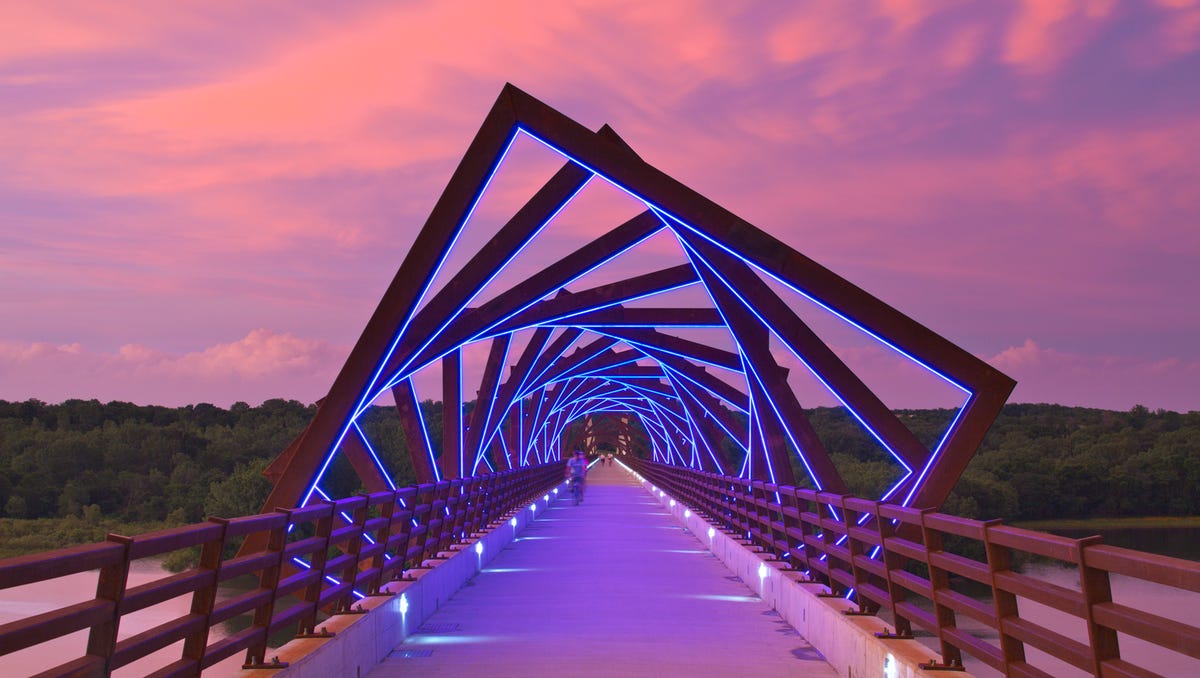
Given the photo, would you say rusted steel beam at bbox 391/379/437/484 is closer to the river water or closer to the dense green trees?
the river water

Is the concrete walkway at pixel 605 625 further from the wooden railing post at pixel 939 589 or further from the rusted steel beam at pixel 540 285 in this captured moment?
the rusted steel beam at pixel 540 285

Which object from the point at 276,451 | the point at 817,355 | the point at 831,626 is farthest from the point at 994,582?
the point at 276,451

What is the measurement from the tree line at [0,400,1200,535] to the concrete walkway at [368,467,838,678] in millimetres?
56133

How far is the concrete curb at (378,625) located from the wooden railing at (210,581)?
0.62 ft

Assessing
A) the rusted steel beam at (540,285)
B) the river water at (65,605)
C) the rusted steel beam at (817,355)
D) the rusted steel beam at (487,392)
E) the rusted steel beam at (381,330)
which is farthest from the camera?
the river water at (65,605)

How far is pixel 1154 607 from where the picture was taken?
4812 centimetres

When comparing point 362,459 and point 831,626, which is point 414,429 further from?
point 831,626

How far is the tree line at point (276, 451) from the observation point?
255 ft

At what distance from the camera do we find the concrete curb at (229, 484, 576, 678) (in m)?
7.02

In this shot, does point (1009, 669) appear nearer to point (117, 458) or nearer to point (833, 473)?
point (833, 473)

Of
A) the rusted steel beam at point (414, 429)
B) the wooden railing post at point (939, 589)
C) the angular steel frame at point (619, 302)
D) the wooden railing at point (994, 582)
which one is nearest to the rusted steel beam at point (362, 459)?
the angular steel frame at point (619, 302)

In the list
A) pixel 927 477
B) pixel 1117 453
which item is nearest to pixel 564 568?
pixel 927 477

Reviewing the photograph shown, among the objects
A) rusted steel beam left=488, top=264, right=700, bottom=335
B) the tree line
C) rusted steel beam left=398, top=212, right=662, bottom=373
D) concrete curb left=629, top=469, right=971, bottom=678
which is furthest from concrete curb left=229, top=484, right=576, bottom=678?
the tree line

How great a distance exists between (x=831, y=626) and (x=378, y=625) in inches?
140
